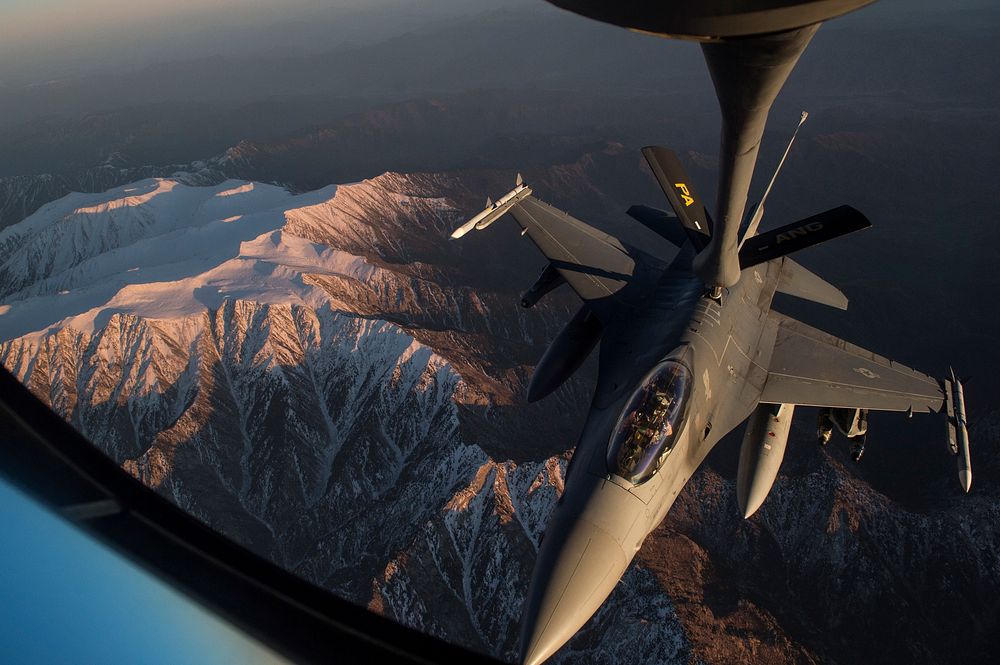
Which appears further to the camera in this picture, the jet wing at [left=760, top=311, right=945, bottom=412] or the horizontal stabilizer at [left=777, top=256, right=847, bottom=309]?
the horizontal stabilizer at [left=777, top=256, right=847, bottom=309]

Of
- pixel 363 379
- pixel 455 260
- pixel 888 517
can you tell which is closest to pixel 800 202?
pixel 455 260

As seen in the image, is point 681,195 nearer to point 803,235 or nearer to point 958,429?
point 803,235

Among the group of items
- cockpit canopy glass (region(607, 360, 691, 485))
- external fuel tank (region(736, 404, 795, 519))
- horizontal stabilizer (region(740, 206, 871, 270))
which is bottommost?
external fuel tank (region(736, 404, 795, 519))

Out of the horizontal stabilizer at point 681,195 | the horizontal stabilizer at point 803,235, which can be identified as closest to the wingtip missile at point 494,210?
the horizontal stabilizer at point 681,195

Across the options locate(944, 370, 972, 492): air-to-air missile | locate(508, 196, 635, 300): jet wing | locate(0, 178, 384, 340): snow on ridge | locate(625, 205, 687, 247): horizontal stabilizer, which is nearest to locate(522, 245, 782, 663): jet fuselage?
locate(508, 196, 635, 300): jet wing

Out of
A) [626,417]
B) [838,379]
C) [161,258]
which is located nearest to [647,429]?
[626,417]

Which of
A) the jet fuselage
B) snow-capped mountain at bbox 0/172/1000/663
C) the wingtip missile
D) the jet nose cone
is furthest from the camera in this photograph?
snow-capped mountain at bbox 0/172/1000/663

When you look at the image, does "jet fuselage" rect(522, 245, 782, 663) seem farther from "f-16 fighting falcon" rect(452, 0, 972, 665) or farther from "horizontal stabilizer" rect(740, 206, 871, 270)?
"horizontal stabilizer" rect(740, 206, 871, 270)
